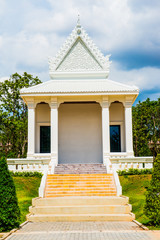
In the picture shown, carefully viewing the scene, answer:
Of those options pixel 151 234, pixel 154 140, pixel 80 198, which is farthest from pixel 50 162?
pixel 154 140

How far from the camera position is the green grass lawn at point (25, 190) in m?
10.9

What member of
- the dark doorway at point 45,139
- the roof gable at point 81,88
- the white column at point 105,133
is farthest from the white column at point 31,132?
the white column at point 105,133

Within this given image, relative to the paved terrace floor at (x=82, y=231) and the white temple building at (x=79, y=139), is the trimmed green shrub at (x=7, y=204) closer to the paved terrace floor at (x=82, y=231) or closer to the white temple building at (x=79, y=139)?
the paved terrace floor at (x=82, y=231)

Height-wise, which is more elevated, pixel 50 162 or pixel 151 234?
pixel 50 162

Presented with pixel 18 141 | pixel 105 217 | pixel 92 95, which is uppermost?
pixel 92 95

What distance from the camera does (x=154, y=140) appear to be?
3316 cm

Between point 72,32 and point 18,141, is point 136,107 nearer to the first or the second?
point 18,141

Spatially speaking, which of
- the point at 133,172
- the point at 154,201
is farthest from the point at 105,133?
the point at 154,201

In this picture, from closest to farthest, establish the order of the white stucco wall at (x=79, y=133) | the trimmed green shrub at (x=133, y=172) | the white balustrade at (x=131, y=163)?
1. the trimmed green shrub at (x=133, y=172)
2. the white balustrade at (x=131, y=163)
3. the white stucco wall at (x=79, y=133)

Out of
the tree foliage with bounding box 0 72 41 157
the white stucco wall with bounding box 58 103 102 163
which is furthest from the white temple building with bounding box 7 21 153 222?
the tree foliage with bounding box 0 72 41 157

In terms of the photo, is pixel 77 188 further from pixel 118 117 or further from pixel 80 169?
pixel 118 117

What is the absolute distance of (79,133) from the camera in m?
19.1

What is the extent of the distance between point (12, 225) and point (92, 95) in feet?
31.8

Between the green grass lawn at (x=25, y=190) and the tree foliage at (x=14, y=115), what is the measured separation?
44.9 ft
